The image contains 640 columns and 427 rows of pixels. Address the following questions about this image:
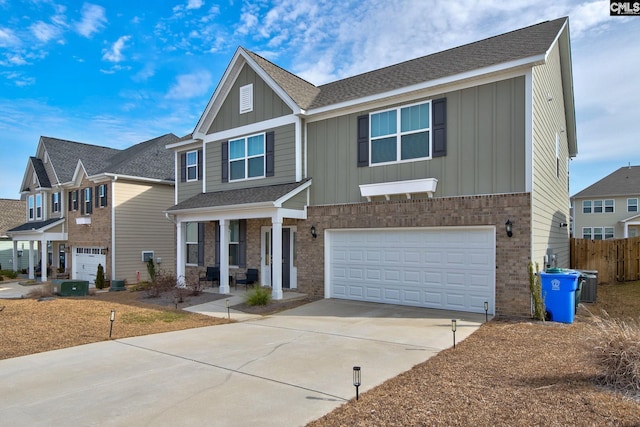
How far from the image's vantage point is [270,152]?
46.4 ft

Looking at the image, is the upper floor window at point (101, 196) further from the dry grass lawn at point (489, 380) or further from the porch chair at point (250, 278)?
the dry grass lawn at point (489, 380)

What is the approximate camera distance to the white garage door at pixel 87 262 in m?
21.2

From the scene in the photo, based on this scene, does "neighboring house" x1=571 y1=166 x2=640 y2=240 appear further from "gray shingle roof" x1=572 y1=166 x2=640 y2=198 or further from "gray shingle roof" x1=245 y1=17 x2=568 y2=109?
"gray shingle roof" x1=245 y1=17 x2=568 y2=109

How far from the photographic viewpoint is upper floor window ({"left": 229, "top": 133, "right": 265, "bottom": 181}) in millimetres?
14539

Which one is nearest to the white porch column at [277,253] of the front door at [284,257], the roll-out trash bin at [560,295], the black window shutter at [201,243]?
the front door at [284,257]

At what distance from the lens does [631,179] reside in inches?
1291

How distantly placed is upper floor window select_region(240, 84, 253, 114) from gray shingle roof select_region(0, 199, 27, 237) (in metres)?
29.7

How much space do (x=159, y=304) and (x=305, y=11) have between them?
10.3m

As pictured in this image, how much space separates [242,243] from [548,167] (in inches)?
428

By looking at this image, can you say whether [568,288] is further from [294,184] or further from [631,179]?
[631,179]

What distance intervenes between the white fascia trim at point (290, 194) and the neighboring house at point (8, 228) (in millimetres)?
27562

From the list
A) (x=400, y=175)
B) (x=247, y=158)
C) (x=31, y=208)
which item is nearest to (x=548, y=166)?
(x=400, y=175)

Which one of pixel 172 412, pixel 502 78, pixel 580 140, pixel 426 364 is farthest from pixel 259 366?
pixel 580 140

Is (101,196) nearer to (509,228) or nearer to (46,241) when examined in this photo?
(46,241)
